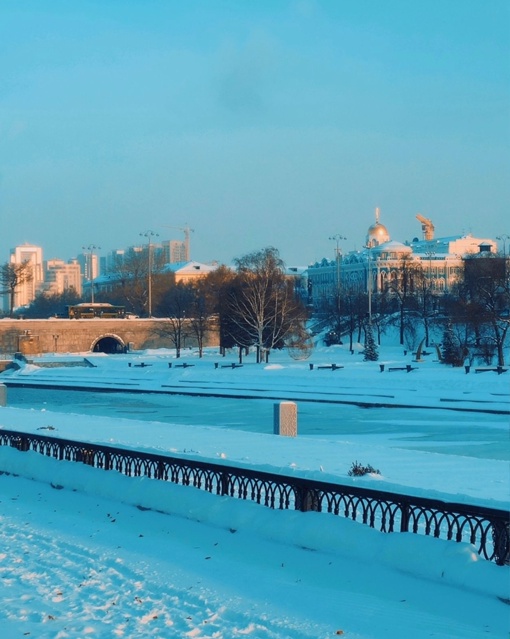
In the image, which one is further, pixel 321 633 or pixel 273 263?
pixel 273 263

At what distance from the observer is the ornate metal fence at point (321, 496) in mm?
8219

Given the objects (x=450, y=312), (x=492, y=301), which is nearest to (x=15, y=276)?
(x=450, y=312)

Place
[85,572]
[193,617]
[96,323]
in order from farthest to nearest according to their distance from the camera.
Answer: [96,323], [85,572], [193,617]

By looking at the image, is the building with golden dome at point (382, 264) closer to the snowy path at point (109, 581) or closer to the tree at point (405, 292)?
the tree at point (405, 292)

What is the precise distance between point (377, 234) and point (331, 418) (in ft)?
386

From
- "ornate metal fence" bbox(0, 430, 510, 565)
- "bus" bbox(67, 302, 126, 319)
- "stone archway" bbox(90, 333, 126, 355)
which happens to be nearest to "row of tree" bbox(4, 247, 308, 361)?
"stone archway" bbox(90, 333, 126, 355)

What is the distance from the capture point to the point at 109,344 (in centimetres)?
9550

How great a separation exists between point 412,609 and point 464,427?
2279cm

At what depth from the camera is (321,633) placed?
Result: 265 inches

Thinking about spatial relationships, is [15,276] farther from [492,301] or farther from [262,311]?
[492,301]

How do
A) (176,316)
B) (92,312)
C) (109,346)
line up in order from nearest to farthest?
(176,316), (92,312), (109,346)

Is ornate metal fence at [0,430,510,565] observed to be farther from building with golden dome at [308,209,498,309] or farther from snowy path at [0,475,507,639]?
building with golden dome at [308,209,498,309]

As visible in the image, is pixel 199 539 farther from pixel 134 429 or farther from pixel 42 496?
pixel 134 429

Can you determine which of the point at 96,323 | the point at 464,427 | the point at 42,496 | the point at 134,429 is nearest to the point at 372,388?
the point at 464,427
